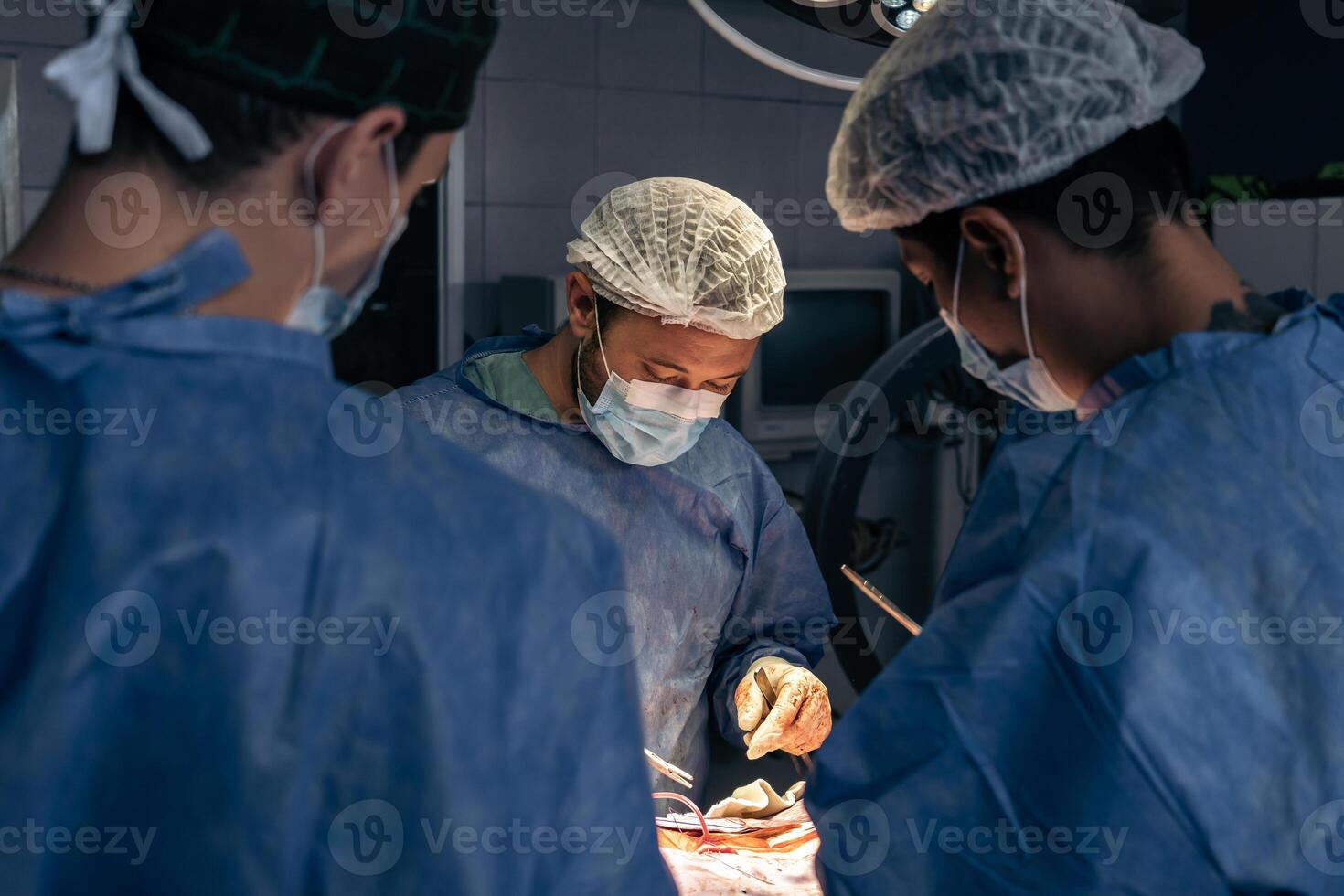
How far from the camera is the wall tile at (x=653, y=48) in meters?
3.46

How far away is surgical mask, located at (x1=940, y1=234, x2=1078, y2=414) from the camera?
1.09 meters

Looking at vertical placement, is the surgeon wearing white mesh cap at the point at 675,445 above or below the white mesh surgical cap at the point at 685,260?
below

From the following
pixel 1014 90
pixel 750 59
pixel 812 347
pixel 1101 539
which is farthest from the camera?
pixel 750 59

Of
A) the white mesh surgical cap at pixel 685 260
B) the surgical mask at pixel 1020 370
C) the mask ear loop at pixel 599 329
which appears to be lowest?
the mask ear loop at pixel 599 329

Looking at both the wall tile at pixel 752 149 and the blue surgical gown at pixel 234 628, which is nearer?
the blue surgical gown at pixel 234 628

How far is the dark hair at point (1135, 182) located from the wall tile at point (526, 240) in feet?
7.80

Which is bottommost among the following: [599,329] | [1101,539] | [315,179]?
[599,329]

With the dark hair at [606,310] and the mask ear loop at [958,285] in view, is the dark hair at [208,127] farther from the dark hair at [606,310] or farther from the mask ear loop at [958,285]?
the dark hair at [606,310]

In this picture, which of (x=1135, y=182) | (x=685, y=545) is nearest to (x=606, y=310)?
(x=685, y=545)

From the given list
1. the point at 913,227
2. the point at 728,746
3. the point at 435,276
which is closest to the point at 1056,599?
the point at 913,227

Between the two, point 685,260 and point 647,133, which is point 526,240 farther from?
point 685,260

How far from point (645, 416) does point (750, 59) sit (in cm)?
226

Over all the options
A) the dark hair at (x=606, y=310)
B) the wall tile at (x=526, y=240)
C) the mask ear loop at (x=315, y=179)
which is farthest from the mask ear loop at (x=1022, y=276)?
the wall tile at (x=526, y=240)

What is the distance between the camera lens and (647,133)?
355 centimetres
